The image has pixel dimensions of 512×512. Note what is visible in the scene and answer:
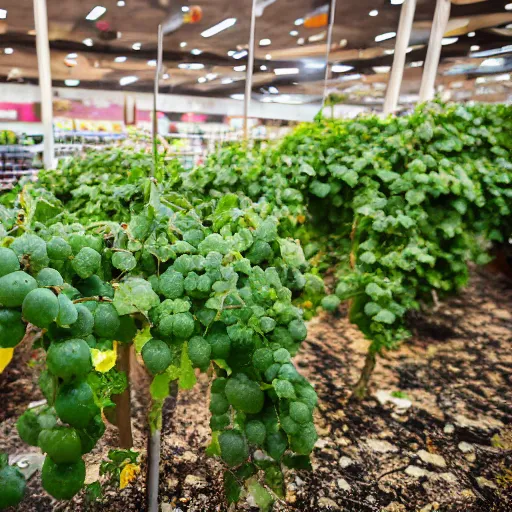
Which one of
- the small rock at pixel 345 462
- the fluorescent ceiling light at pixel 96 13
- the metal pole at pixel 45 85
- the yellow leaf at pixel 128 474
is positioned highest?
the fluorescent ceiling light at pixel 96 13

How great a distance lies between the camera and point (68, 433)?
2.25ft

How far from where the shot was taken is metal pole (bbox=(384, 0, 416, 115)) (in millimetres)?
5926

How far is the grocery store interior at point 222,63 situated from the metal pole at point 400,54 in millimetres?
14

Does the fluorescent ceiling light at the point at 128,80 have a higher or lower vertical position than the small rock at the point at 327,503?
higher

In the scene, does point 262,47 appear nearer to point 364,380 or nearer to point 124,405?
point 364,380

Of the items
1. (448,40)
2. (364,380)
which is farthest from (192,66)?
(364,380)

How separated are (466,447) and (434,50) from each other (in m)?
5.46

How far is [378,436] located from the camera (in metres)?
2.18

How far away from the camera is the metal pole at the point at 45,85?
528 centimetres

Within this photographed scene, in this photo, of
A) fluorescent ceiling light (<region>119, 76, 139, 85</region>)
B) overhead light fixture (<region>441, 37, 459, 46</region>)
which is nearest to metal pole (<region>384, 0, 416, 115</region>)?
overhead light fixture (<region>441, 37, 459, 46</region>)

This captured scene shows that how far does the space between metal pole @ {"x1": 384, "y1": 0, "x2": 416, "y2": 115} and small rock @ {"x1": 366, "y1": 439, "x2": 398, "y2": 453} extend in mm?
4816

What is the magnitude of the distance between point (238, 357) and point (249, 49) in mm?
6277

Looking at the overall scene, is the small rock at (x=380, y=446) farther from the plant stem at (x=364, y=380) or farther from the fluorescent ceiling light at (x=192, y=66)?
the fluorescent ceiling light at (x=192, y=66)

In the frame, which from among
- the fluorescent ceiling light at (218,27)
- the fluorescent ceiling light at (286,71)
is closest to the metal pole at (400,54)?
the fluorescent ceiling light at (286,71)
